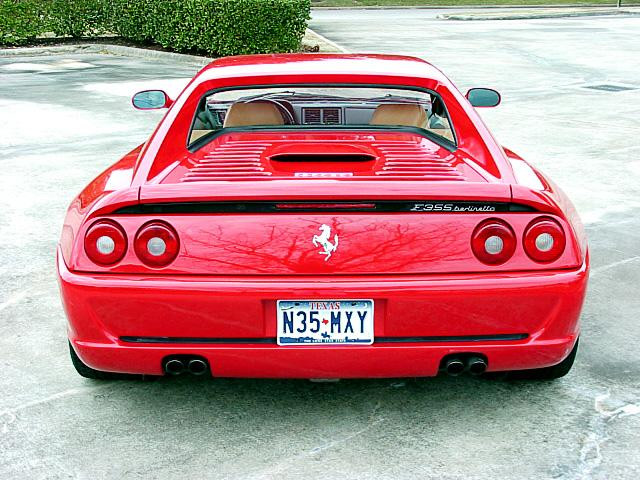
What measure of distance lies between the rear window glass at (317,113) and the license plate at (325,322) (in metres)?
1.13

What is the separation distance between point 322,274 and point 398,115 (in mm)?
Answer: 1404

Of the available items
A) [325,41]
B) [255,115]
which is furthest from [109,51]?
[255,115]

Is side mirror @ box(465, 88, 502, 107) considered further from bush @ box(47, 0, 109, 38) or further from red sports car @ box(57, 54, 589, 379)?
bush @ box(47, 0, 109, 38)

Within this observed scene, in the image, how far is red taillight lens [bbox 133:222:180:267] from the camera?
10.3 ft

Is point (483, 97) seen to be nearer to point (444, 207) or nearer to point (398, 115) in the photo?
point (398, 115)

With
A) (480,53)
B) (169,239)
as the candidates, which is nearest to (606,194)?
(169,239)

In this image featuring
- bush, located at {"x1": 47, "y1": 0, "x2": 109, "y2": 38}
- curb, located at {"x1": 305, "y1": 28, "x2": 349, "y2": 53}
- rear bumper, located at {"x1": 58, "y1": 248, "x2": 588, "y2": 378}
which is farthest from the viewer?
bush, located at {"x1": 47, "y1": 0, "x2": 109, "y2": 38}

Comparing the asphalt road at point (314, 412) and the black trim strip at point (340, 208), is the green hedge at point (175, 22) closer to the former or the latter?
the asphalt road at point (314, 412)

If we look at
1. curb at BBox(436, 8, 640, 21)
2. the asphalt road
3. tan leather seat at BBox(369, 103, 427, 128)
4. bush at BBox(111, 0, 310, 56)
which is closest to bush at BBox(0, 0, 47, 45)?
bush at BBox(111, 0, 310, 56)

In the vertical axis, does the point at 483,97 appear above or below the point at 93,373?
above

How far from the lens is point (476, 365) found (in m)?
3.25

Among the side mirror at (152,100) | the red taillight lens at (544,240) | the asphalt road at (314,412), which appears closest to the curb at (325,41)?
the asphalt road at (314,412)

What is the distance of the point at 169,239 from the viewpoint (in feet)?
10.3

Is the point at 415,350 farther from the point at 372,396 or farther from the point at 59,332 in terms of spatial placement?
the point at 59,332
